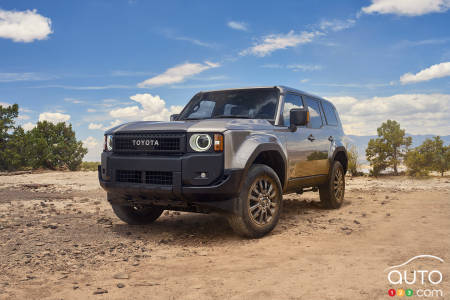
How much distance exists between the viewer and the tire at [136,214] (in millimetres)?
6051

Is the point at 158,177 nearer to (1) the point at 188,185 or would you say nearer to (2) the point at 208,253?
(1) the point at 188,185

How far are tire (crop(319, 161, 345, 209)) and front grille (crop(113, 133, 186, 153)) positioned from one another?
3829 mm

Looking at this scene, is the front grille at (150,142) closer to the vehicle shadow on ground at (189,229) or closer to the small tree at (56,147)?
the vehicle shadow on ground at (189,229)

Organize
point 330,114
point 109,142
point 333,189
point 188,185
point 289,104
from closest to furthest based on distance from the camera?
point 188,185, point 109,142, point 289,104, point 333,189, point 330,114

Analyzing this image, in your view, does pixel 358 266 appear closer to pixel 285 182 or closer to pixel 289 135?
pixel 285 182

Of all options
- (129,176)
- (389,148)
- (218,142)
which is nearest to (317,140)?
(218,142)

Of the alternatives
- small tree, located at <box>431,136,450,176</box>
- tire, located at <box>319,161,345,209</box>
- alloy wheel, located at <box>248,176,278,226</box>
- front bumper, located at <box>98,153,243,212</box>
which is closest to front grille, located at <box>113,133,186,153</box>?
front bumper, located at <box>98,153,243,212</box>

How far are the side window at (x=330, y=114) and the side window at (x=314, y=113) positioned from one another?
14.1 inches

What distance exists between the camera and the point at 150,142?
5.09 m

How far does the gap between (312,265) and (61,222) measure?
13.4 ft

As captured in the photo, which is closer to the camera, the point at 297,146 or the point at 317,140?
the point at 297,146

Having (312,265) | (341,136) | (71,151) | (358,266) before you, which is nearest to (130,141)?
(312,265)

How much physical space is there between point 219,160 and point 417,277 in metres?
2.31

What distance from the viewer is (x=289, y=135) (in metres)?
6.13
